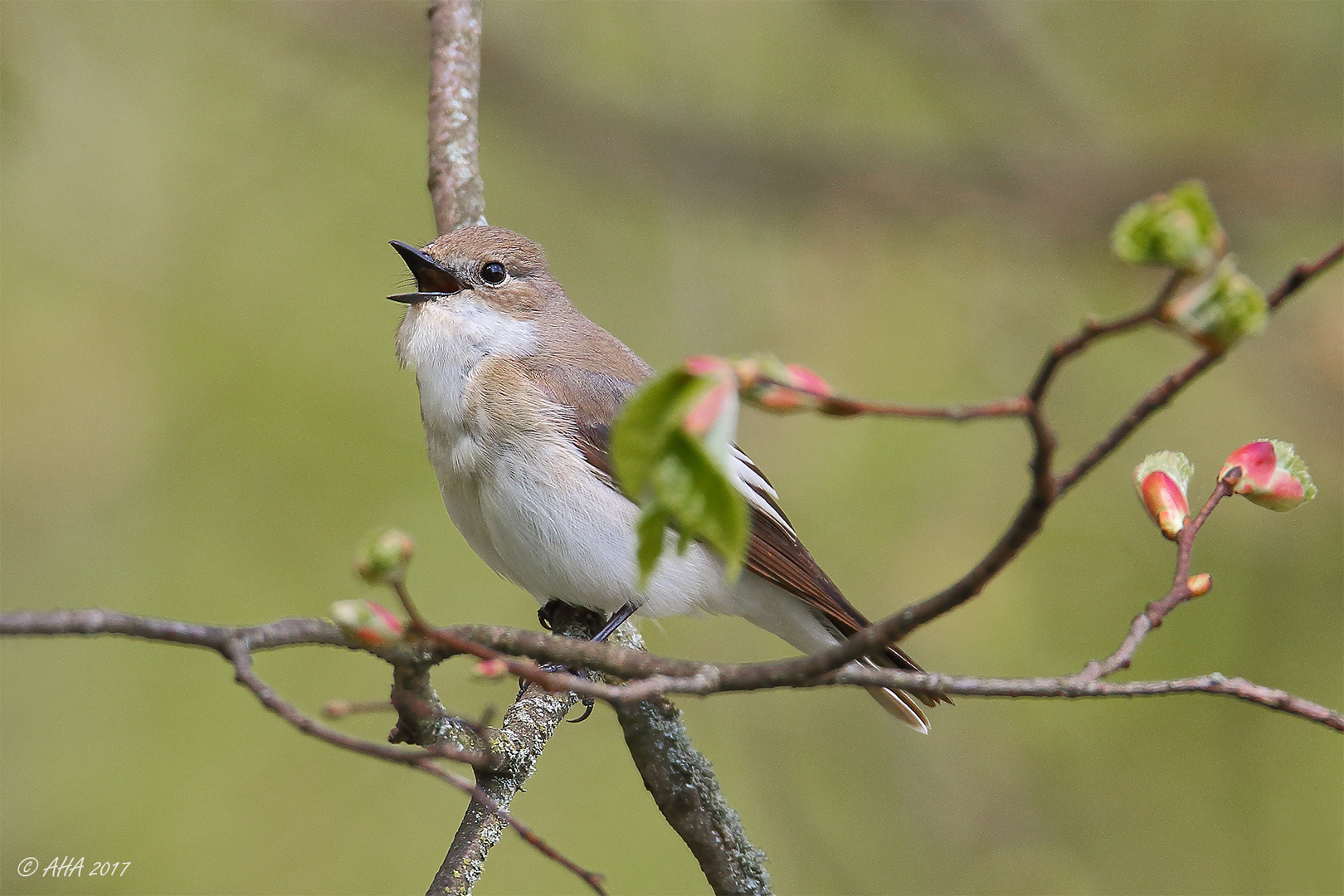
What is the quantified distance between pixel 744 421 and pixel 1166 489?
364 centimetres

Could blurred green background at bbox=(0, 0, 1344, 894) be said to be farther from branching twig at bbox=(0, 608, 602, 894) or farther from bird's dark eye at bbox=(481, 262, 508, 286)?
branching twig at bbox=(0, 608, 602, 894)

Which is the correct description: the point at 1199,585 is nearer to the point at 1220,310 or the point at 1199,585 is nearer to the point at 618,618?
the point at 1220,310

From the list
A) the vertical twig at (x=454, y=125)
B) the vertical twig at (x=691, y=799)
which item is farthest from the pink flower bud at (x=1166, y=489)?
the vertical twig at (x=454, y=125)

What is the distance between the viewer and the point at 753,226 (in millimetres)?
6504

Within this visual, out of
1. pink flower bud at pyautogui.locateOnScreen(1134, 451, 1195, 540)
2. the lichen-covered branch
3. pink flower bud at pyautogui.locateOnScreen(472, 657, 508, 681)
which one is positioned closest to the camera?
pink flower bud at pyautogui.locateOnScreen(472, 657, 508, 681)

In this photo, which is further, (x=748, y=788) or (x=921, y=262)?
(x=921, y=262)

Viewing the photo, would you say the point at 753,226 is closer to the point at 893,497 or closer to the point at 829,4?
the point at 829,4

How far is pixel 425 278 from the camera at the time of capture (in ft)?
12.9

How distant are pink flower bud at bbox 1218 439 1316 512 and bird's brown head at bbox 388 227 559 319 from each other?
2615mm

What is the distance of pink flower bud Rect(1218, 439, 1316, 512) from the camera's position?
185cm

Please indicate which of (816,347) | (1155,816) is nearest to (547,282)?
(816,347)

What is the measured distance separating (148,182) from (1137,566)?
17.5 feet

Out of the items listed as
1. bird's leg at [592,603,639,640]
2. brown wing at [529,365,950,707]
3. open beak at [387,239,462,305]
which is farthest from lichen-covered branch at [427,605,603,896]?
open beak at [387,239,462,305]

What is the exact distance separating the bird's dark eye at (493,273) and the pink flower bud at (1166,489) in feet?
8.24
